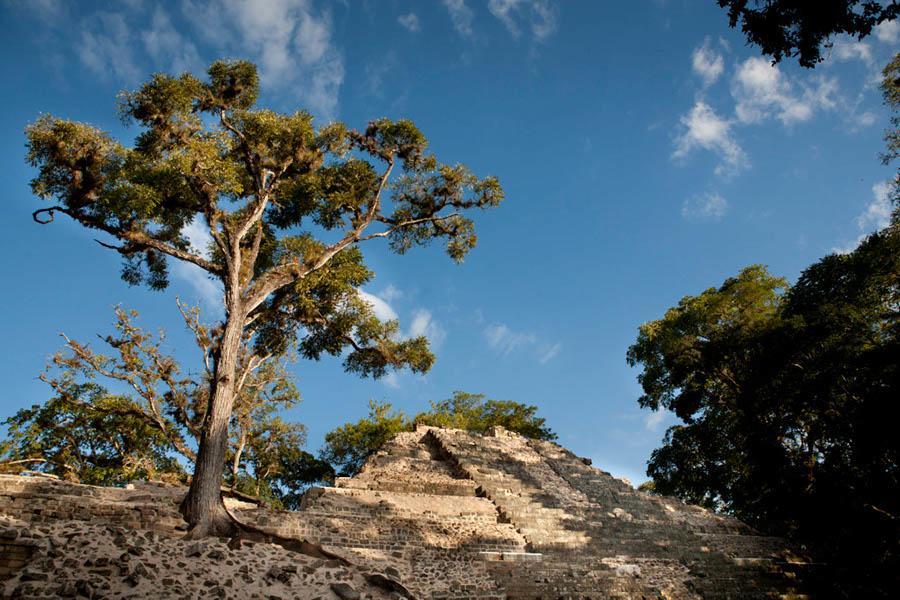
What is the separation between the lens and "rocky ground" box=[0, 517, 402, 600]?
16.8 feet

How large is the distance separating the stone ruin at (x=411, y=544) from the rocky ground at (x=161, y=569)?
2 centimetres

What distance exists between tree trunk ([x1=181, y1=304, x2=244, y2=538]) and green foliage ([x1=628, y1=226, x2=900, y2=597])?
1236cm

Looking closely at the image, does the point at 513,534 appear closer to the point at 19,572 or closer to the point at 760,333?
the point at 19,572

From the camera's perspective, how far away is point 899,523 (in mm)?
11898

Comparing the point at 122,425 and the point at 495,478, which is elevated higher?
the point at 122,425

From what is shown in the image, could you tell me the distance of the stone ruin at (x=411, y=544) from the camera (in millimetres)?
5641

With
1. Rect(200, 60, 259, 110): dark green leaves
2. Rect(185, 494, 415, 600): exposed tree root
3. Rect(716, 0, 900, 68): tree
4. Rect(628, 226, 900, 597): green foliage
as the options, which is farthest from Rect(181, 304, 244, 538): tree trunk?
Rect(628, 226, 900, 597): green foliage

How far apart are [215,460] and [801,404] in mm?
16413

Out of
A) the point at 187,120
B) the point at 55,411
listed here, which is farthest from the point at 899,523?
the point at 55,411

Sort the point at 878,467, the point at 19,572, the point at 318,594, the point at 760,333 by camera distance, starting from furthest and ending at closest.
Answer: the point at 760,333 < the point at 878,467 < the point at 318,594 < the point at 19,572

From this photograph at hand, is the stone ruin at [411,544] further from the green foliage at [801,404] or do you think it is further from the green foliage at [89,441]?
the green foliage at [89,441]

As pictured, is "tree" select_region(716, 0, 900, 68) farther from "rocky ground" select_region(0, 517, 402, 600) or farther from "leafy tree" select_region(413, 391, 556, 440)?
"leafy tree" select_region(413, 391, 556, 440)

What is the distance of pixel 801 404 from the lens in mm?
15141

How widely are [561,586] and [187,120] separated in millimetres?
12643
